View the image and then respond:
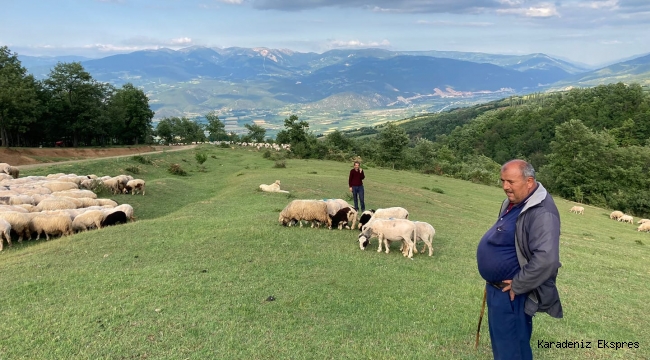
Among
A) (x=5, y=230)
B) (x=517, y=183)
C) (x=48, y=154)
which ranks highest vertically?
(x=517, y=183)

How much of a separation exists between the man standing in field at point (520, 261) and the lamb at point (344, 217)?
988cm

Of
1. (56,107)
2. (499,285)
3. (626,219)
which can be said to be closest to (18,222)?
(499,285)

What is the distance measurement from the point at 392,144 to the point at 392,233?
4710 cm

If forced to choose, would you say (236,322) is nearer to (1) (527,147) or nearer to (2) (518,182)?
(2) (518,182)

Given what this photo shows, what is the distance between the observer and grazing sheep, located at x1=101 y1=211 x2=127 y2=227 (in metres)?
14.4

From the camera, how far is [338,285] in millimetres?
8398

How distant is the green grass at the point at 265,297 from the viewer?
5.92m

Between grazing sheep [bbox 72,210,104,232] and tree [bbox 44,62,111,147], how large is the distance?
151ft

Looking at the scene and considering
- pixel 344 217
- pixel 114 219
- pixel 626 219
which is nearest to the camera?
pixel 344 217

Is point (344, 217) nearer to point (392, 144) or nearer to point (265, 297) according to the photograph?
point (265, 297)

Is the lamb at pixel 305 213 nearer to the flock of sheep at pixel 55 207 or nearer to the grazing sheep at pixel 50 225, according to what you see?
the flock of sheep at pixel 55 207

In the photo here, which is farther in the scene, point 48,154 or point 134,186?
point 48,154

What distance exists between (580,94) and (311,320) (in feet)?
461

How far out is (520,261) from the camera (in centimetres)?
423
